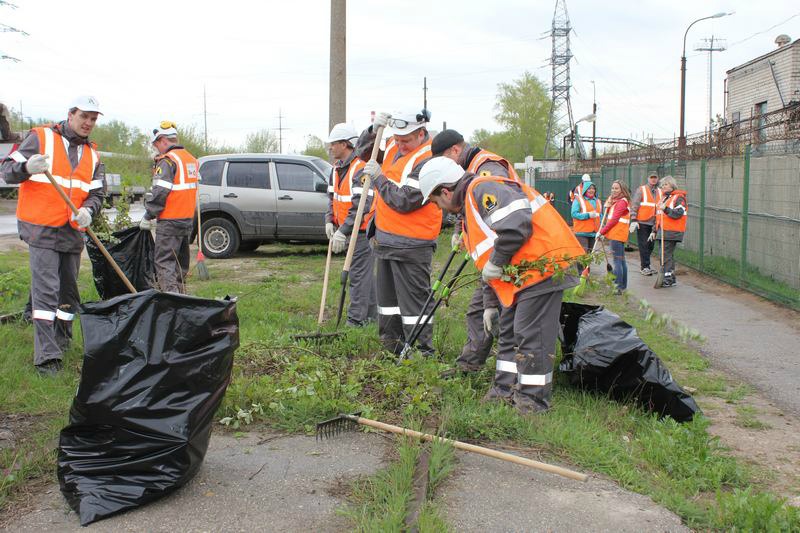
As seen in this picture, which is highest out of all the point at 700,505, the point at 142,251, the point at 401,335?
the point at 142,251

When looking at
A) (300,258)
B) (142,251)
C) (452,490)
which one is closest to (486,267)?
(452,490)

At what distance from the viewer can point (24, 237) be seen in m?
5.52

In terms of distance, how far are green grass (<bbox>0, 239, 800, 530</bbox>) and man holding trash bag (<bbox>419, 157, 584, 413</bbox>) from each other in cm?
30

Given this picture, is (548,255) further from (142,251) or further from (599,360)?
(142,251)

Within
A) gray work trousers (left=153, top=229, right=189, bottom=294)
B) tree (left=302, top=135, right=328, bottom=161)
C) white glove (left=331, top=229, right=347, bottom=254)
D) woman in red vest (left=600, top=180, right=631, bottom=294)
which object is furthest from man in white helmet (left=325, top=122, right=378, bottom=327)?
tree (left=302, top=135, right=328, bottom=161)

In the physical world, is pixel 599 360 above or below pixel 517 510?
above

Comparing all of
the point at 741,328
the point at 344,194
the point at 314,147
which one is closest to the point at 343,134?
the point at 344,194

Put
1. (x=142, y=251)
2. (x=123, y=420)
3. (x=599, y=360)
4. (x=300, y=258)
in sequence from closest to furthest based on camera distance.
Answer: (x=123, y=420)
(x=599, y=360)
(x=142, y=251)
(x=300, y=258)

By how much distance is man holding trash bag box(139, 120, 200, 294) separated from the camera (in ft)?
25.4

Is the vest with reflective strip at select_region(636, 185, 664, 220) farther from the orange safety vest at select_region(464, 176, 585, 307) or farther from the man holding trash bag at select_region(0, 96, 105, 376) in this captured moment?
the man holding trash bag at select_region(0, 96, 105, 376)

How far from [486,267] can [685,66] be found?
1060 inches

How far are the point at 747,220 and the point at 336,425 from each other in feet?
29.7

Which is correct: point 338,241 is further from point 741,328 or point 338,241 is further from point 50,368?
point 741,328

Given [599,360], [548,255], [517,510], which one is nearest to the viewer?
[517,510]
